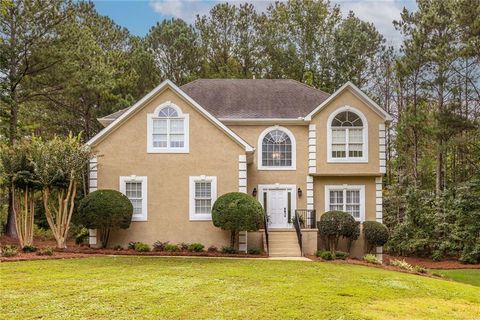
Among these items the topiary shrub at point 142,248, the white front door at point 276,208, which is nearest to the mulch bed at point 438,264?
the white front door at point 276,208

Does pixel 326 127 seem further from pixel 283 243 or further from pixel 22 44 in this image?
pixel 22 44

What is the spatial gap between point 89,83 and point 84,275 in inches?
552

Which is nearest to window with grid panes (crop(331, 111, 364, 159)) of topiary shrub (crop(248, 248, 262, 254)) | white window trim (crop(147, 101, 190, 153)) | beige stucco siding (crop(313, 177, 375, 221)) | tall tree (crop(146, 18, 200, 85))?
beige stucco siding (crop(313, 177, 375, 221))

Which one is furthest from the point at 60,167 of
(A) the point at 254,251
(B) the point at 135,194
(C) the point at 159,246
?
(A) the point at 254,251

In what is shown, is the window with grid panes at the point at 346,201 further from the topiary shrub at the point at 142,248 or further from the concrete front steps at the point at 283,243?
the topiary shrub at the point at 142,248

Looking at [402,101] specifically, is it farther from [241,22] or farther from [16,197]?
[16,197]

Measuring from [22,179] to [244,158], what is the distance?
8.02 m

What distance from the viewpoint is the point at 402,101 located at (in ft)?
104

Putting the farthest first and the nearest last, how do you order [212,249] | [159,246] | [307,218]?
[307,218], [212,249], [159,246]

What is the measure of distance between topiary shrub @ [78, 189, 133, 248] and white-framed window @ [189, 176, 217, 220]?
243cm

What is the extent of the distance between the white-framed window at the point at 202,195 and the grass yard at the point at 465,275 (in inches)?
364

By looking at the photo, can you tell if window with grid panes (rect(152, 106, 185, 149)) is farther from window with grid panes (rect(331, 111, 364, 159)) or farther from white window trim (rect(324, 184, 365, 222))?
white window trim (rect(324, 184, 365, 222))

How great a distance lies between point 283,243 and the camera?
19250 millimetres

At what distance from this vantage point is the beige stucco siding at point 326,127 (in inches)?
802
